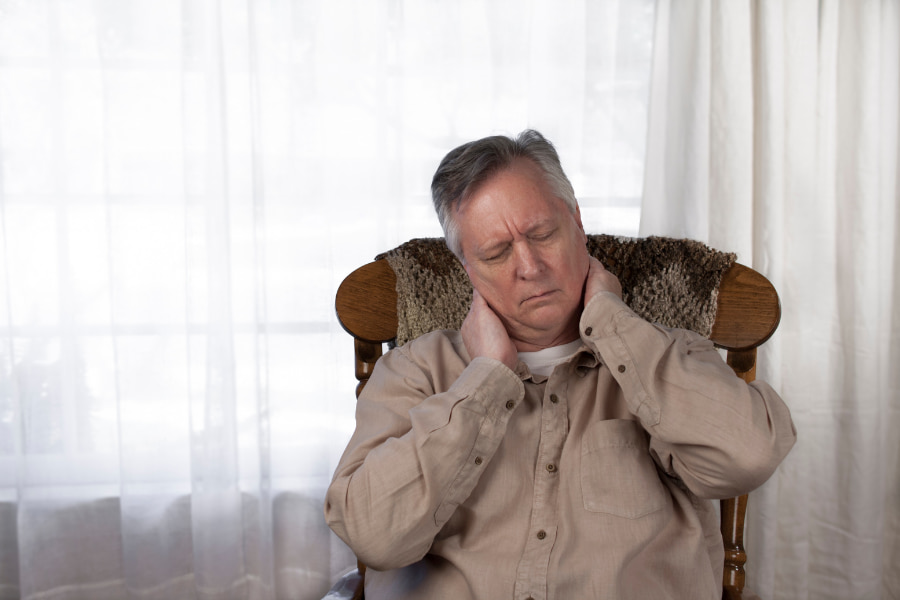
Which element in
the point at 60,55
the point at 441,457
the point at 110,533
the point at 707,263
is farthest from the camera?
the point at 110,533

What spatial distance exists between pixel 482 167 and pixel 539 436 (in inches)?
20.8

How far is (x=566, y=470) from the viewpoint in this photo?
131cm

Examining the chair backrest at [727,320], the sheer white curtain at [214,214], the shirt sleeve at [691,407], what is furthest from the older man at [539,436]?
the sheer white curtain at [214,214]

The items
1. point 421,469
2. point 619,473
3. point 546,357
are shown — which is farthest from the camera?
point 546,357

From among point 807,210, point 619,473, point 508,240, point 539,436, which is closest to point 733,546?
point 619,473

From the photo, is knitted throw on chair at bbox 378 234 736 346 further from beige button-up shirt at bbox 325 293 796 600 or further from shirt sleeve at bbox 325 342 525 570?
shirt sleeve at bbox 325 342 525 570

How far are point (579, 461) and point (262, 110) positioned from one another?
4.83ft

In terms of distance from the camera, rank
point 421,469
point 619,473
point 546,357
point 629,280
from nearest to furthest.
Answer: point 421,469, point 619,473, point 546,357, point 629,280

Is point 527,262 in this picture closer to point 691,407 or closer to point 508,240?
point 508,240

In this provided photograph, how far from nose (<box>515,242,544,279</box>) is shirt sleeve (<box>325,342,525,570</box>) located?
18cm

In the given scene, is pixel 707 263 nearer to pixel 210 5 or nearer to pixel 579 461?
pixel 579 461

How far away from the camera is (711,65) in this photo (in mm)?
2109

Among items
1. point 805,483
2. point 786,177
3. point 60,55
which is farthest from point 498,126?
point 805,483

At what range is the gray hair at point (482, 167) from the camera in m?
1.34
